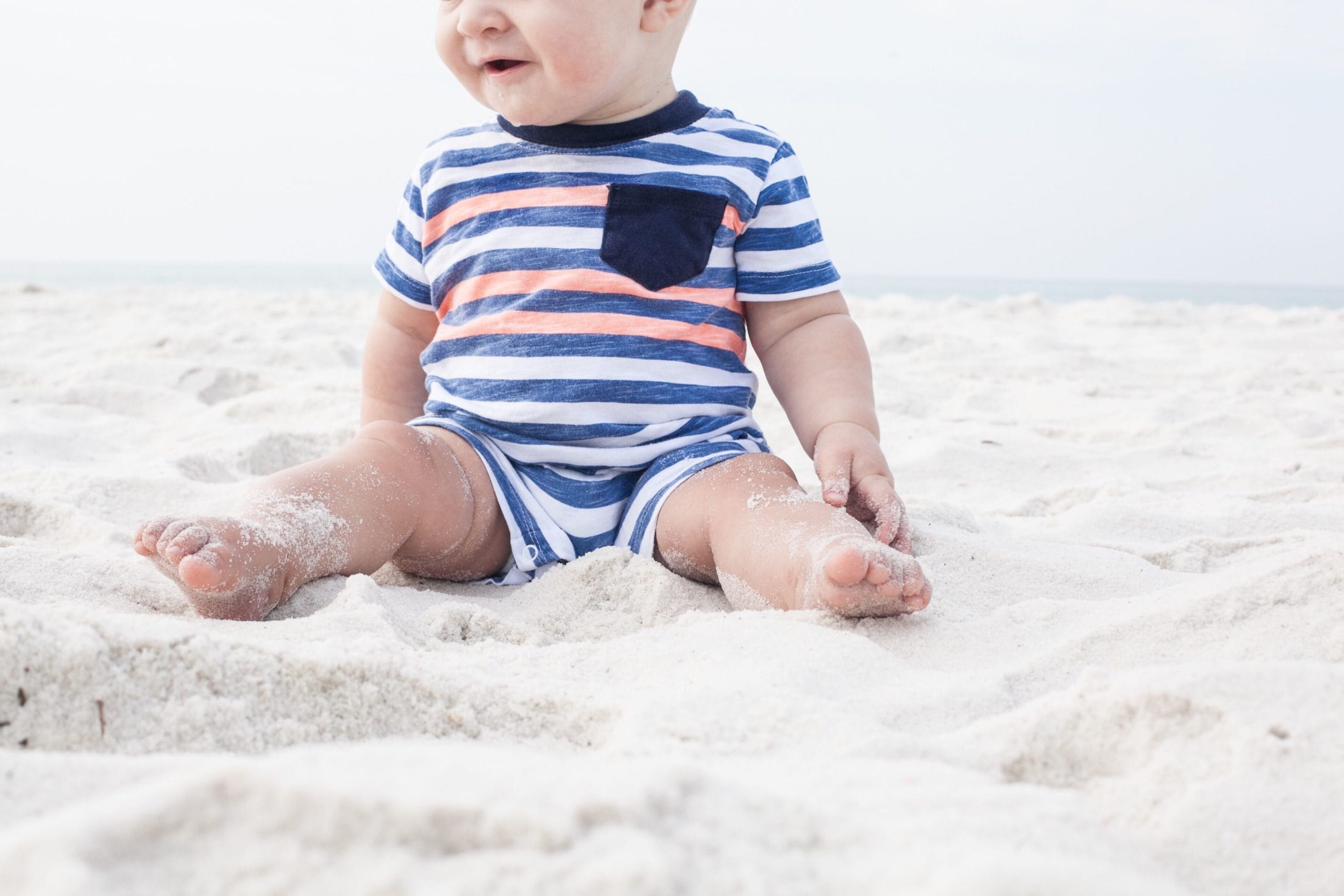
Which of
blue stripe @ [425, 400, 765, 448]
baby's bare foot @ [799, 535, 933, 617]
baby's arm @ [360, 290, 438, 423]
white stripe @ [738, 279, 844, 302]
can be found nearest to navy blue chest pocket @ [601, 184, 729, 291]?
white stripe @ [738, 279, 844, 302]

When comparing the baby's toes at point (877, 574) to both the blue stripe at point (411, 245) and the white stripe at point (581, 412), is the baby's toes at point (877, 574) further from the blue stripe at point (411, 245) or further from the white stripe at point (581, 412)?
the blue stripe at point (411, 245)

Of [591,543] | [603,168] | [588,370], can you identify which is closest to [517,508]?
[591,543]

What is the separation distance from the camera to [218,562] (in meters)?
1.26

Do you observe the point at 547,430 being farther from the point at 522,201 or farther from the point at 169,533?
the point at 169,533

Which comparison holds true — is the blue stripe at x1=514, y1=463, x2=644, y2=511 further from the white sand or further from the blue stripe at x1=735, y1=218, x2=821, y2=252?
the blue stripe at x1=735, y1=218, x2=821, y2=252

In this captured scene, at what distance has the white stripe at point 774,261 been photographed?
72.7 inches

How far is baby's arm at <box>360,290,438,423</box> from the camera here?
2.04m

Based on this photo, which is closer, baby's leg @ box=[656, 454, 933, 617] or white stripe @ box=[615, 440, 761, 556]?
baby's leg @ box=[656, 454, 933, 617]

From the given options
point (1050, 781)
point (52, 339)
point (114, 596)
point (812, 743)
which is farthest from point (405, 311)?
point (52, 339)

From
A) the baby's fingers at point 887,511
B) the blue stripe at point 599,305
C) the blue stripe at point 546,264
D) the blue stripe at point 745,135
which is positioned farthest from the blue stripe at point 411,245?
the baby's fingers at point 887,511

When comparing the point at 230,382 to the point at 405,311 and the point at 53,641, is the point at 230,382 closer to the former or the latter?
the point at 405,311

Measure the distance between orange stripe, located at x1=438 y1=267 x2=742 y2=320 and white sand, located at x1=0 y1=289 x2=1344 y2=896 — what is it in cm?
44

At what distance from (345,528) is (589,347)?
1.65 ft

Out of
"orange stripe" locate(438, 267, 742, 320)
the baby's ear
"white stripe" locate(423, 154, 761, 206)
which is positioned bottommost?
"orange stripe" locate(438, 267, 742, 320)
